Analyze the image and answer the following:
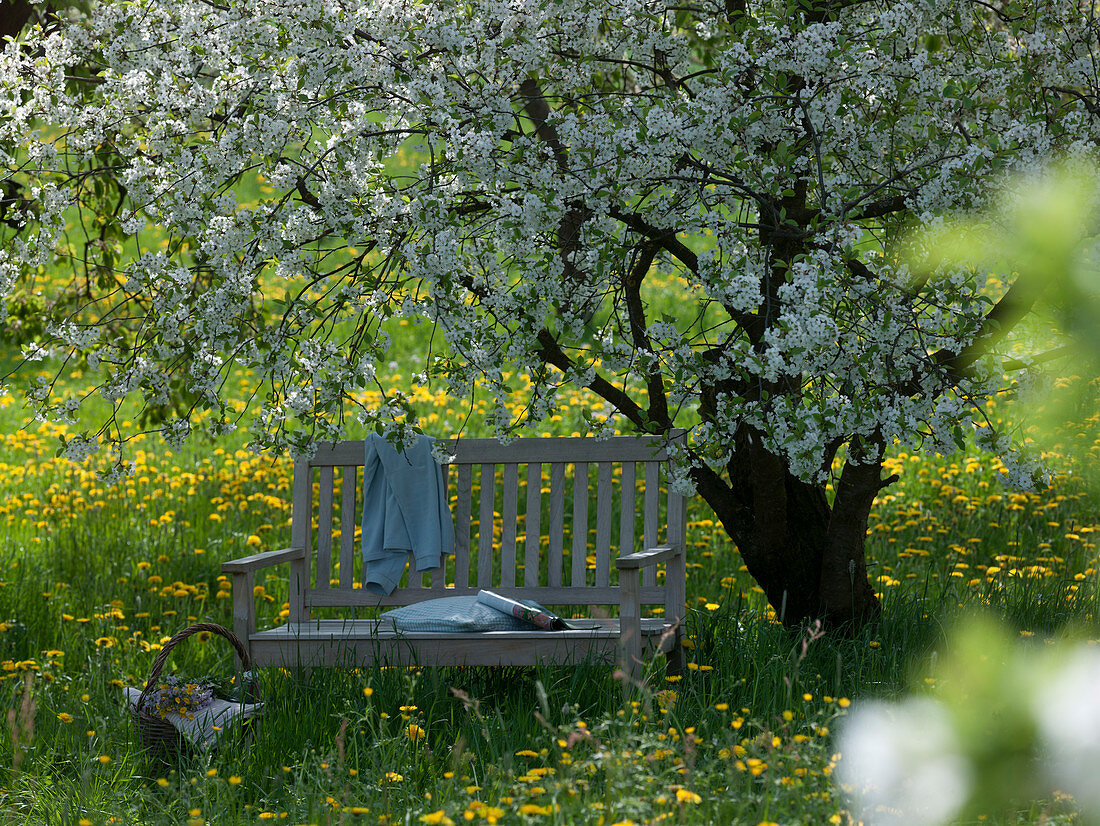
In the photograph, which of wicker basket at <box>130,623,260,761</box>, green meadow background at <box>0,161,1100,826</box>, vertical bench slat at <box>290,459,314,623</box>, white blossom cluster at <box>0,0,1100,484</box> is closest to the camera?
green meadow background at <box>0,161,1100,826</box>

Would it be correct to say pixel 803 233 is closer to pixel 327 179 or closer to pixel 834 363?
pixel 834 363

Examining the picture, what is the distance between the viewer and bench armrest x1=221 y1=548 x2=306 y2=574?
11.3ft

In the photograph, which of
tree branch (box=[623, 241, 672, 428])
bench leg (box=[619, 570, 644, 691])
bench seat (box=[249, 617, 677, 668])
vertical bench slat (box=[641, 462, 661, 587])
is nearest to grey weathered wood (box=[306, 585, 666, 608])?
vertical bench slat (box=[641, 462, 661, 587])

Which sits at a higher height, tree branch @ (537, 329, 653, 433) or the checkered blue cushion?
tree branch @ (537, 329, 653, 433)

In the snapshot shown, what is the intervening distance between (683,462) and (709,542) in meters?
2.49

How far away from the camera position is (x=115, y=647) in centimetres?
434

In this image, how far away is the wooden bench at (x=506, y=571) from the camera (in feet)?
11.0

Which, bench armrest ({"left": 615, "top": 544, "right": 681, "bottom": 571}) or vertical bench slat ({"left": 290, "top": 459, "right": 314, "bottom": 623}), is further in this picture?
vertical bench slat ({"left": 290, "top": 459, "right": 314, "bottom": 623})

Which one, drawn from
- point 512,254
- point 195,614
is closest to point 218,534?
point 195,614

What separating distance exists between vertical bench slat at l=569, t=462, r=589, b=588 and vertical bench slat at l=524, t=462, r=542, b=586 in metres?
0.14

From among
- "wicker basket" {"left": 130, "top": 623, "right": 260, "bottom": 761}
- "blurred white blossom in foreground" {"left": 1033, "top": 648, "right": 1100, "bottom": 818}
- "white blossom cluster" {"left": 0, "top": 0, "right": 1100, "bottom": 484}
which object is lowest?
"wicker basket" {"left": 130, "top": 623, "right": 260, "bottom": 761}

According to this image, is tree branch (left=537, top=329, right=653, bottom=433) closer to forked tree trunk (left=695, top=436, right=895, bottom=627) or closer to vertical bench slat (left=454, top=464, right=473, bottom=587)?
forked tree trunk (left=695, top=436, right=895, bottom=627)

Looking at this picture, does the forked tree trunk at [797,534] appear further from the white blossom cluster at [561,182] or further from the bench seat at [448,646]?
the bench seat at [448,646]

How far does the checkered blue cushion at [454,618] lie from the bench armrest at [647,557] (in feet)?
1.60
